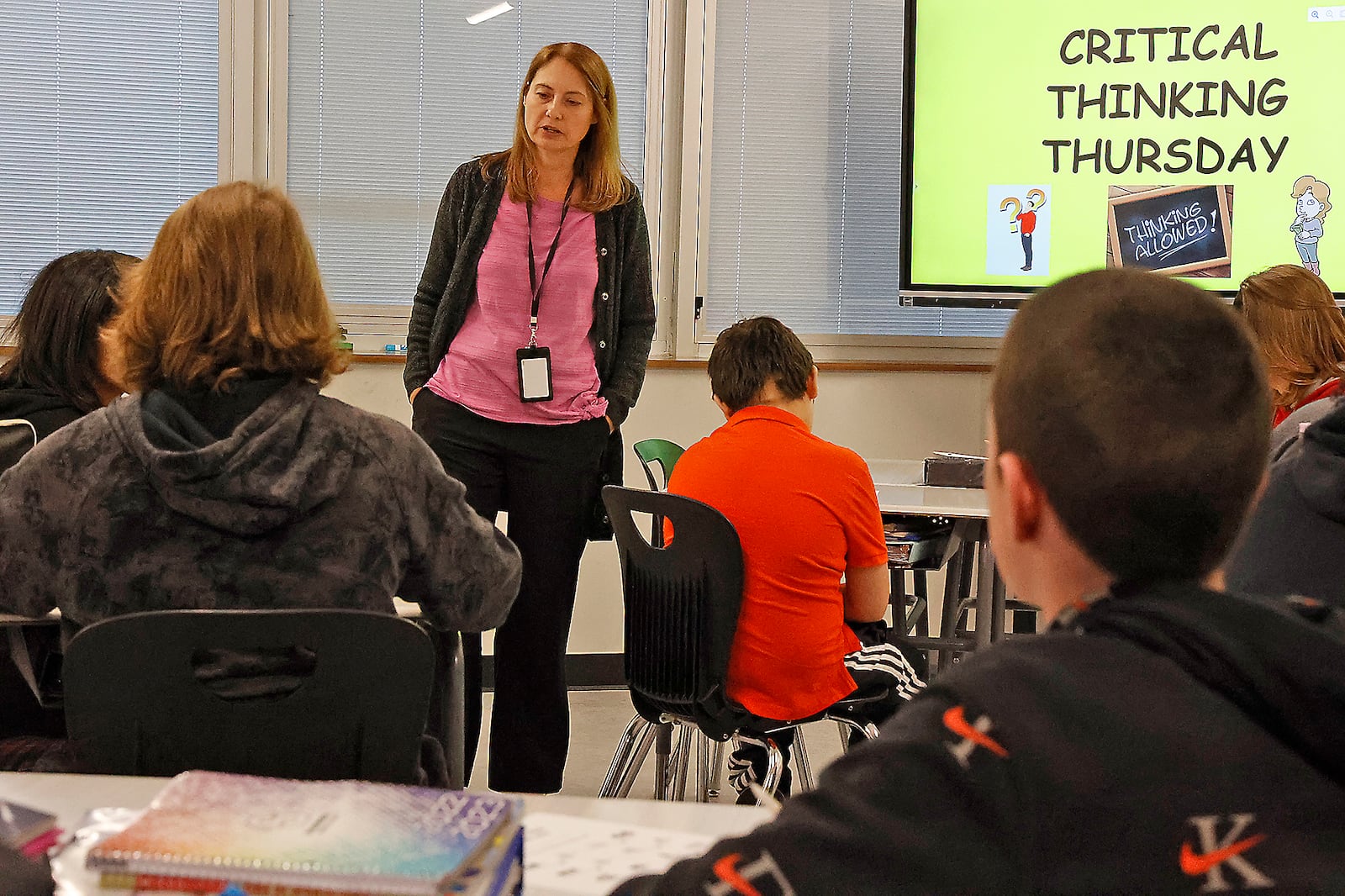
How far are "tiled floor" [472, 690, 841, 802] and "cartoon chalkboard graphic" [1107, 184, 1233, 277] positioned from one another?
6.27 feet

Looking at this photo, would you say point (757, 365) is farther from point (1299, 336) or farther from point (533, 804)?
point (533, 804)

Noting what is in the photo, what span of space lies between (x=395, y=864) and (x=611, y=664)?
11.8 ft

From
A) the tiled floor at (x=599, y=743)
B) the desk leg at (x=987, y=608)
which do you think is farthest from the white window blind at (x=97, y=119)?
the desk leg at (x=987, y=608)

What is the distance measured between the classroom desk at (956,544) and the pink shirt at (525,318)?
768mm

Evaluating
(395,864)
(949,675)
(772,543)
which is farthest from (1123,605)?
(772,543)

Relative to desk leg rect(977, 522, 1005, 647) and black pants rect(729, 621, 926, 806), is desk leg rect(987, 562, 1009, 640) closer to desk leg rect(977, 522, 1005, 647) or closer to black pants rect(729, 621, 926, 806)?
desk leg rect(977, 522, 1005, 647)

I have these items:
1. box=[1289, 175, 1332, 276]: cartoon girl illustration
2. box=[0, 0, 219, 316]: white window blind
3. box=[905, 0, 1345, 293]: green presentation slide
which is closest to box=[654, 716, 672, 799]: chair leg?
box=[905, 0, 1345, 293]: green presentation slide

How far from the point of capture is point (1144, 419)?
698 millimetres

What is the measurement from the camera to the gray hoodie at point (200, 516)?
134 centimetres

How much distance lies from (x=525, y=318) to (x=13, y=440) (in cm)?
123

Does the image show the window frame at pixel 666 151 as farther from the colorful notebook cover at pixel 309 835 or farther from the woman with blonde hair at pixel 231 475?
the colorful notebook cover at pixel 309 835

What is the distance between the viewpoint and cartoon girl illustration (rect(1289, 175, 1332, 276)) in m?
4.12

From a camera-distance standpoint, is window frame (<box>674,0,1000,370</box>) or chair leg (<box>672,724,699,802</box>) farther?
window frame (<box>674,0,1000,370</box>)

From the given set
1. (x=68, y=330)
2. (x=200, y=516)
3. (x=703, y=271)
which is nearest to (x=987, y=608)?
(x=703, y=271)
